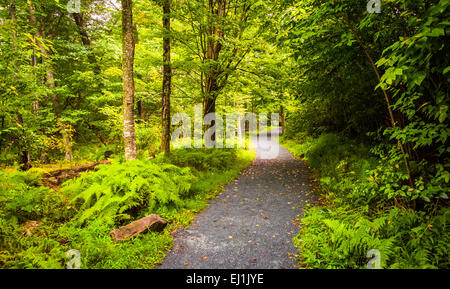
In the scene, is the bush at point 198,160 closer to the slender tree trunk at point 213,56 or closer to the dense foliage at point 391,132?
the slender tree trunk at point 213,56

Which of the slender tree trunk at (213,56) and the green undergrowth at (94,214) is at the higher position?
the slender tree trunk at (213,56)

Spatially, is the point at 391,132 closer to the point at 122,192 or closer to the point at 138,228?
the point at 138,228

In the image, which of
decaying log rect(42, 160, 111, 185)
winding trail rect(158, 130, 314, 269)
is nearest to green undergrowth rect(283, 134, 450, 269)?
winding trail rect(158, 130, 314, 269)

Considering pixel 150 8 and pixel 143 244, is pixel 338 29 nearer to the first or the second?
pixel 143 244

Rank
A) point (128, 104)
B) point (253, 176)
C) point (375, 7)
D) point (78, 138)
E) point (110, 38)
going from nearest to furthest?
point (375, 7), point (128, 104), point (253, 176), point (110, 38), point (78, 138)

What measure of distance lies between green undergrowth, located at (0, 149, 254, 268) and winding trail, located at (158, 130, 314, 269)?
16.8 inches

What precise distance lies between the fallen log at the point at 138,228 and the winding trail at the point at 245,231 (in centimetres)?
54

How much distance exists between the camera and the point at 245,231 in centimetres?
512

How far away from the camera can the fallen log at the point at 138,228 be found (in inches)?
172

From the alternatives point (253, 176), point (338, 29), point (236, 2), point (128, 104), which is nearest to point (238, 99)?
point (236, 2)

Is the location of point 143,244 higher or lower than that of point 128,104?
lower

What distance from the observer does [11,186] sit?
5.34 m

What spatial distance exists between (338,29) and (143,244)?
6.51 meters

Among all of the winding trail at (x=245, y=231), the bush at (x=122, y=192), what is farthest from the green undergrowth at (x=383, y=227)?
the bush at (x=122, y=192)
